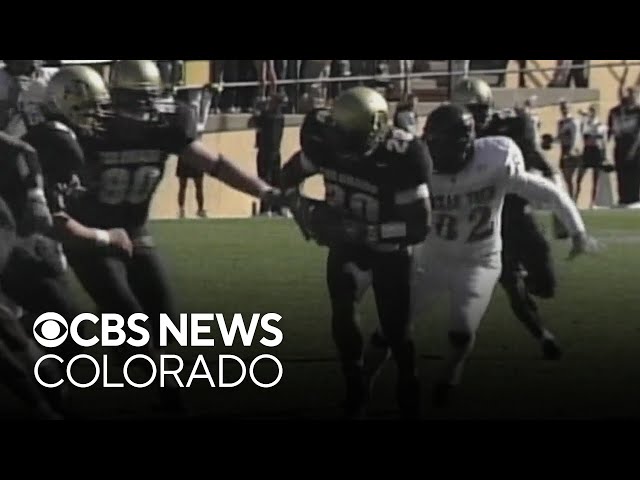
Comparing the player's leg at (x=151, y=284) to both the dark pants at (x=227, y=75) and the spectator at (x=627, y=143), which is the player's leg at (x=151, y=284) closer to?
the dark pants at (x=227, y=75)

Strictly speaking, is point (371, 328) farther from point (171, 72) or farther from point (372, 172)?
point (171, 72)

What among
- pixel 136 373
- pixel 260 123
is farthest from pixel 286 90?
pixel 136 373

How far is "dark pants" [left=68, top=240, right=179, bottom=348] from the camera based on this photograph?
27.6 feet

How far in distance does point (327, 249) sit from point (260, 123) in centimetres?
60

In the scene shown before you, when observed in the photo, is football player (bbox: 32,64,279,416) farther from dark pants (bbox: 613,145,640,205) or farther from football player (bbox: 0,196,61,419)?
dark pants (bbox: 613,145,640,205)

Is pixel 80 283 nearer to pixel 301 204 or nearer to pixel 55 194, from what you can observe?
pixel 55 194

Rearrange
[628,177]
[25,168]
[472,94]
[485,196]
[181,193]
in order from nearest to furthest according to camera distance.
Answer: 1. [25,168]
2. [181,193]
3. [472,94]
4. [485,196]
5. [628,177]

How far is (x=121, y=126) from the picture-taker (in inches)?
A: 330

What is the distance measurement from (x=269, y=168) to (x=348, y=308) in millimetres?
676

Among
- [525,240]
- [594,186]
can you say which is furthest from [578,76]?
[525,240]

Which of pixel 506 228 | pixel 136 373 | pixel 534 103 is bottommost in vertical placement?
pixel 136 373

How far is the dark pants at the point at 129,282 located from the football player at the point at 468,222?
3.51 feet

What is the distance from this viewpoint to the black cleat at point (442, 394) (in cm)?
857

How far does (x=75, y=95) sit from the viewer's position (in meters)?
8.31
